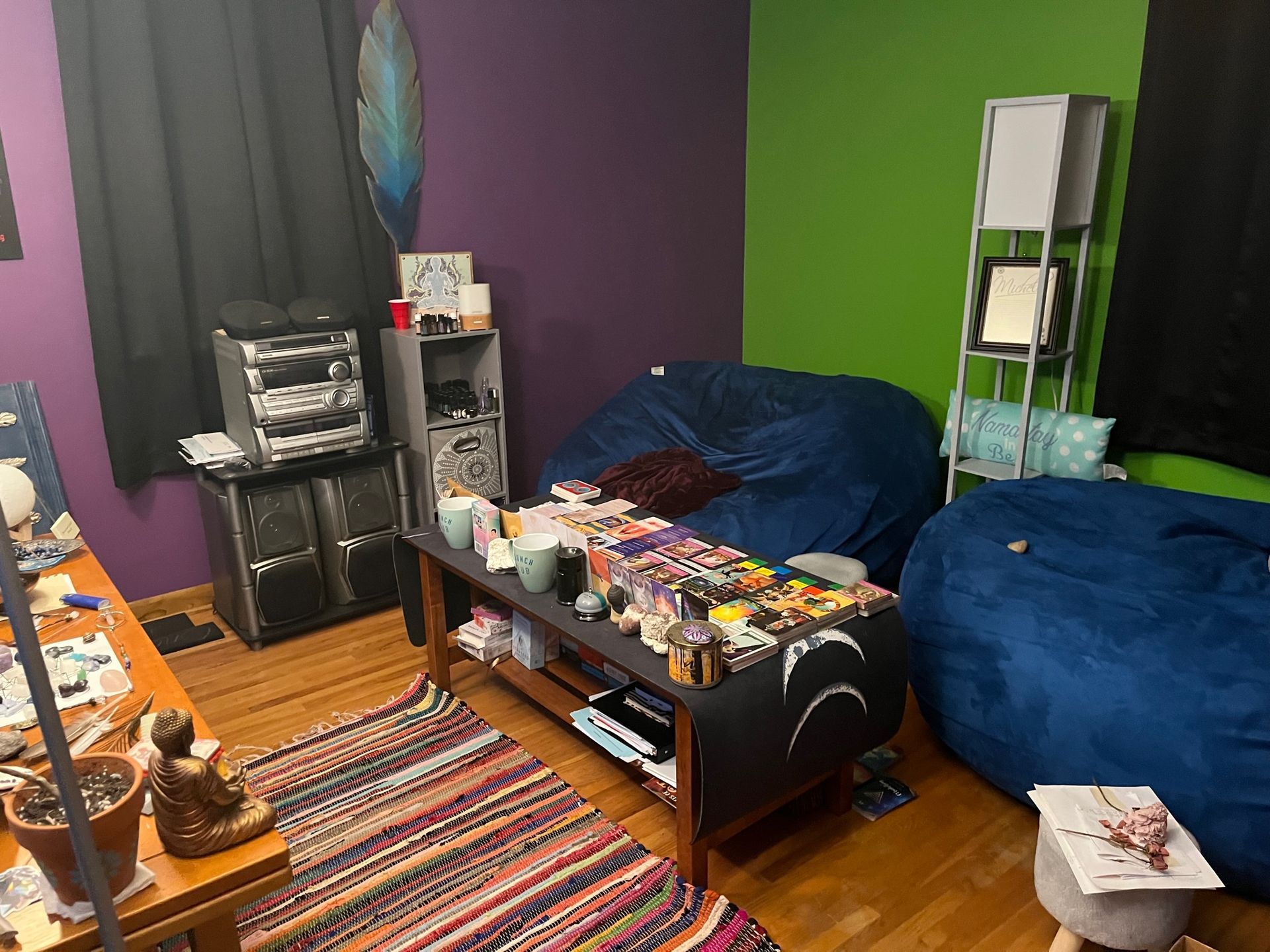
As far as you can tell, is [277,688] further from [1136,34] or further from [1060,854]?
[1136,34]

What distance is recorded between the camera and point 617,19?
4.07 meters

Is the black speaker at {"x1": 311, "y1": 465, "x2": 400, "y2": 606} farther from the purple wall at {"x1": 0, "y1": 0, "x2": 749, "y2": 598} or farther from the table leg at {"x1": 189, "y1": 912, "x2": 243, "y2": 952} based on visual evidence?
the table leg at {"x1": 189, "y1": 912, "x2": 243, "y2": 952}

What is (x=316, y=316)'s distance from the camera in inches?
125

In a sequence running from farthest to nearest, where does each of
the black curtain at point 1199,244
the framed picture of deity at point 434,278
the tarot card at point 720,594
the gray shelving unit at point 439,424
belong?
1. the framed picture of deity at point 434,278
2. the gray shelving unit at point 439,424
3. the black curtain at point 1199,244
4. the tarot card at point 720,594

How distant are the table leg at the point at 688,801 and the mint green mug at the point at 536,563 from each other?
1.84ft

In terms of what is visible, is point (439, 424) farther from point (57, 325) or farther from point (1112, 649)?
point (1112, 649)

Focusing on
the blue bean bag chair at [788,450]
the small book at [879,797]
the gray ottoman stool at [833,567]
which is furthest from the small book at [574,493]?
the small book at [879,797]

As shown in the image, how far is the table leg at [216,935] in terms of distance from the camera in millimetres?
1178

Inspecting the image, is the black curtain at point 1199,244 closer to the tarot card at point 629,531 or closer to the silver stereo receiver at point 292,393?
the tarot card at point 629,531

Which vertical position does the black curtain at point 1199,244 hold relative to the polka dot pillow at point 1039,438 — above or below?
above

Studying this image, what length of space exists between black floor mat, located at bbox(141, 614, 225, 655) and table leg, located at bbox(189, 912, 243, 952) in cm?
213

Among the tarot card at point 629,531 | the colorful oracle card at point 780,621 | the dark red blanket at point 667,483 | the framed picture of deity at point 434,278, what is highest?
the framed picture of deity at point 434,278

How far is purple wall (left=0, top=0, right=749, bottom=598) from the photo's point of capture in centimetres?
298

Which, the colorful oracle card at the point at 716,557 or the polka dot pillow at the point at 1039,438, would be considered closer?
the colorful oracle card at the point at 716,557
